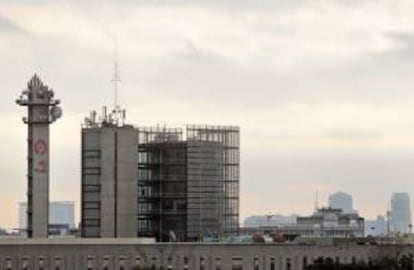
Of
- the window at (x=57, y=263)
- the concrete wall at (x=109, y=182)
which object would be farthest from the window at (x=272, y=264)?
the concrete wall at (x=109, y=182)

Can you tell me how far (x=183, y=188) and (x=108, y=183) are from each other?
485 inches

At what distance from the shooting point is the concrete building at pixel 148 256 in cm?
10856

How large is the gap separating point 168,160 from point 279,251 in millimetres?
36023

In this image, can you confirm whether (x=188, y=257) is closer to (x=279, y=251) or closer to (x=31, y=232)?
(x=279, y=251)

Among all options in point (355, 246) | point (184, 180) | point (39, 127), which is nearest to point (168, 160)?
point (184, 180)

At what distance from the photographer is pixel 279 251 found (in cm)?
11075

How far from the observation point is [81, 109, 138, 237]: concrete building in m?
134

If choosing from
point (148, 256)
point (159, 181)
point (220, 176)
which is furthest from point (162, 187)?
point (148, 256)

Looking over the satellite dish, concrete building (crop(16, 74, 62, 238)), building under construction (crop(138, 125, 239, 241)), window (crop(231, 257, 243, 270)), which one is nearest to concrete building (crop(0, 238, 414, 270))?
window (crop(231, 257, 243, 270))

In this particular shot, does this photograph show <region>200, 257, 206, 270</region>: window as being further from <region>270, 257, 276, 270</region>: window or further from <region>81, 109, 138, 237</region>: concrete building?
<region>81, 109, 138, 237</region>: concrete building

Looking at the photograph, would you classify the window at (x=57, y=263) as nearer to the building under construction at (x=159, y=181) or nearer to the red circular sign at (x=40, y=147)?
the red circular sign at (x=40, y=147)

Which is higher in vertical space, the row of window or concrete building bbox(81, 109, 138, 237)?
concrete building bbox(81, 109, 138, 237)

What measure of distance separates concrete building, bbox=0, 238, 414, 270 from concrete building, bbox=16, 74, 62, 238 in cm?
1351

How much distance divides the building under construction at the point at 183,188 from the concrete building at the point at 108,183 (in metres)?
5.23
